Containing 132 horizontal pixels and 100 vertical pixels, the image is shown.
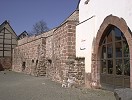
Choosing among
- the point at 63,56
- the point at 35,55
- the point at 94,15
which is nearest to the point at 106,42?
the point at 94,15

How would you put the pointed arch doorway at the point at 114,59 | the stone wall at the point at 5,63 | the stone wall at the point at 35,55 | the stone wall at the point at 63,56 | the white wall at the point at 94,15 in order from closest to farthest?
the white wall at the point at 94,15, the pointed arch doorway at the point at 114,59, the stone wall at the point at 63,56, the stone wall at the point at 35,55, the stone wall at the point at 5,63

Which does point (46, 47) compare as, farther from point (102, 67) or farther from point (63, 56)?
point (102, 67)

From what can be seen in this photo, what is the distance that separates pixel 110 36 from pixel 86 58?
1.71 meters

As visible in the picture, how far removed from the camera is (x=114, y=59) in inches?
298

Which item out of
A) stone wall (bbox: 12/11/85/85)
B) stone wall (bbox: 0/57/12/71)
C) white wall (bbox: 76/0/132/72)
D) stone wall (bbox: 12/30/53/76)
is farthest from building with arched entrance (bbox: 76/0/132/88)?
stone wall (bbox: 0/57/12/71)

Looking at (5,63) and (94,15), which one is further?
(5,63)

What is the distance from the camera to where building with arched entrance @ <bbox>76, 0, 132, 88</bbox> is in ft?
22.2

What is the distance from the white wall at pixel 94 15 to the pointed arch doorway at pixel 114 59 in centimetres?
58

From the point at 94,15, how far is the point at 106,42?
124 centimetres

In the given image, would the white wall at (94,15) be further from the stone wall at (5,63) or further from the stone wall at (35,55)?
the stone wall at (5,63)

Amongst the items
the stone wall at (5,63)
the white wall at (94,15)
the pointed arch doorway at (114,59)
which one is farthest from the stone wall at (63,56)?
the stone wall at (5,63)

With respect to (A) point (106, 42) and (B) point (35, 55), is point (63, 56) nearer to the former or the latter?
(A) point (106, 42)

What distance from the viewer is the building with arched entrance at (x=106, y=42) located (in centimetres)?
678

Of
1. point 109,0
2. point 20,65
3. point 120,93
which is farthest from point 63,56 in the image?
point 20,65
